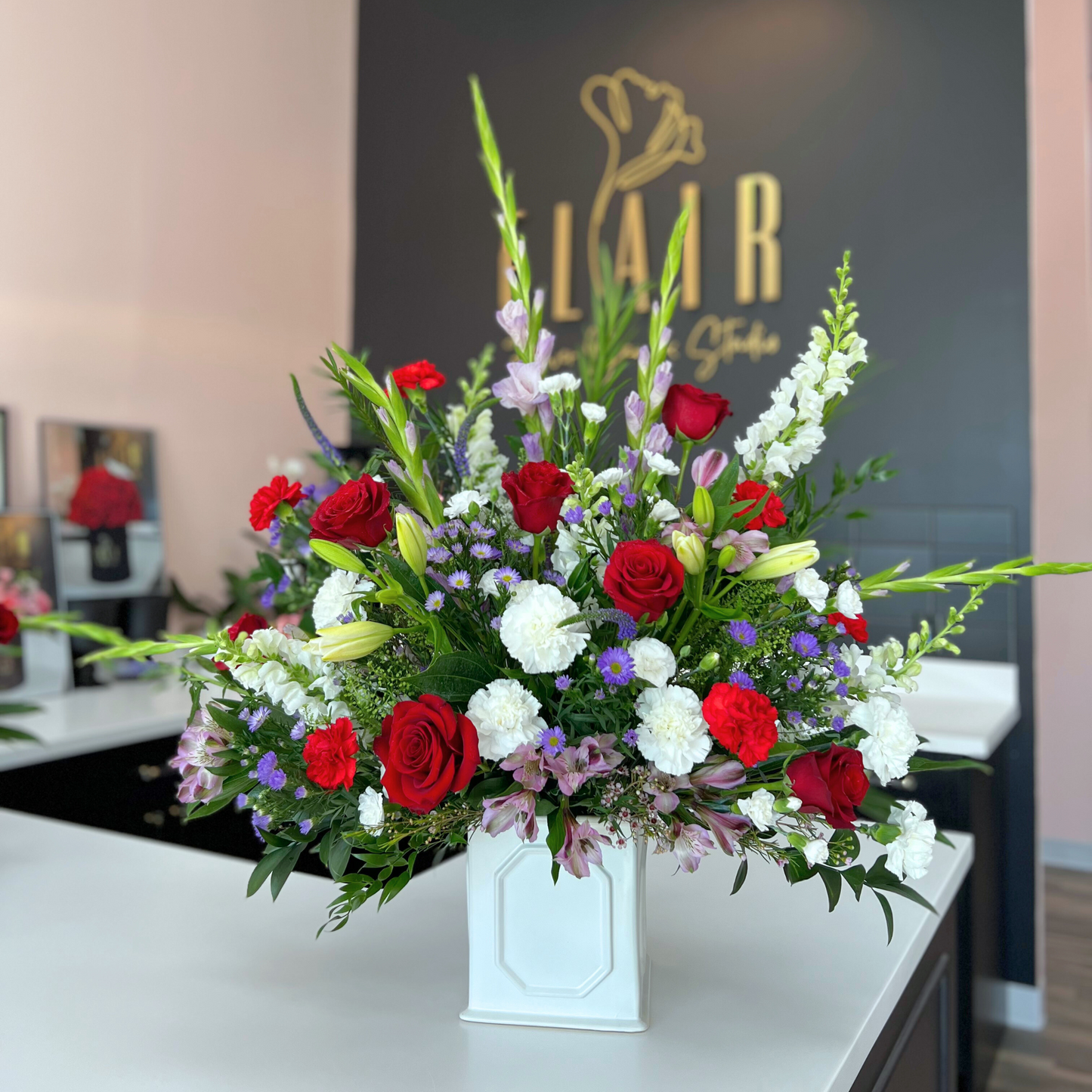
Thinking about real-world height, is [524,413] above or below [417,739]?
above

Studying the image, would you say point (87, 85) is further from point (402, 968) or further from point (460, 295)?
point (402, 968)

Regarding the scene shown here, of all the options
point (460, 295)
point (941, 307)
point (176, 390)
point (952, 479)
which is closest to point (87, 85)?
point (176, 390)

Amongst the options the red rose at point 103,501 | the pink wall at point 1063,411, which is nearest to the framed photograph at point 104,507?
the red rose at point 103,501

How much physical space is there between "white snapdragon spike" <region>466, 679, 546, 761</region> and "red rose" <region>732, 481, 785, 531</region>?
230 millimetres

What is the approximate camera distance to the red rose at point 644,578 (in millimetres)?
730

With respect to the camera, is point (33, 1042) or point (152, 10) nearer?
point (33, 1042)

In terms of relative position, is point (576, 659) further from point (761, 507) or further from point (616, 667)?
point (761, 507)

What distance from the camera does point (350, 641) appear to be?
780 mm

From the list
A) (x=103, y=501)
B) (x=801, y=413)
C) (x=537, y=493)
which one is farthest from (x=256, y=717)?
(x=103, y=501)

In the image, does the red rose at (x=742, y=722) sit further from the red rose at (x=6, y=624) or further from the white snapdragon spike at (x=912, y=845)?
the red rose at (x=6, y=624)

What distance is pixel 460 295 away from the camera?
3.75 metres

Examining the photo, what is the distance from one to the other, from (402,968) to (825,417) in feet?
2.22

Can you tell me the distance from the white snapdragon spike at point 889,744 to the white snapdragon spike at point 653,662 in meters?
0.17

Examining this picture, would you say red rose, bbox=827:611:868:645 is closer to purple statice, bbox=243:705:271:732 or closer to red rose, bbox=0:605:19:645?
purple statice, bbox=243:705:271:732
